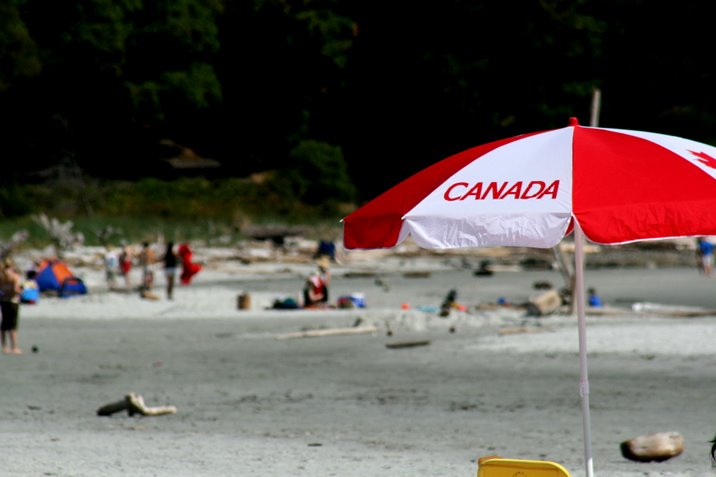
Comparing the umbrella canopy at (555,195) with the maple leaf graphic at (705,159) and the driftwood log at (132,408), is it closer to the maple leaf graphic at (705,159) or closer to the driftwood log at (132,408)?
the maple leaf graphic at (705,159)

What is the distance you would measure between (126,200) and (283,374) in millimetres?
43612

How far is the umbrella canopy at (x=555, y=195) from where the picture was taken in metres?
6.38

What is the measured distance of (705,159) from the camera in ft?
22.6

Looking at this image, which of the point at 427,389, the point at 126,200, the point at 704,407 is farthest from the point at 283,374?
the point at 126,200

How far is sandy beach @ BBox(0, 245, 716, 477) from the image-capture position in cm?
1160

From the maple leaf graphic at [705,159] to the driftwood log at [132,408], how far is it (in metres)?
8.81

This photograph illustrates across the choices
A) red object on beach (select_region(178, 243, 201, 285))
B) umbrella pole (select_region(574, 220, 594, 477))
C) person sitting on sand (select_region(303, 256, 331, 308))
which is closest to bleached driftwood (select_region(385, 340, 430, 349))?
person sitting on sand (select_region(303, 256, 331, 308))

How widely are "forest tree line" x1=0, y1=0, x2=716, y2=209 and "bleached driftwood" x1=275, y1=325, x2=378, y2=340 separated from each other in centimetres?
3991

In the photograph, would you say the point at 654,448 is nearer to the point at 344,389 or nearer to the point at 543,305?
the point at 344,389

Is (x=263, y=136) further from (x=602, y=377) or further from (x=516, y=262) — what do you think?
(x=602, y=377)

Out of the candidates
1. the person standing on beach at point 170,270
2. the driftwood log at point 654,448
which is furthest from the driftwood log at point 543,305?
the driftwood log at point 654,448

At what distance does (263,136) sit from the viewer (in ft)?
228

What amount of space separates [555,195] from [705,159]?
34.8 inches

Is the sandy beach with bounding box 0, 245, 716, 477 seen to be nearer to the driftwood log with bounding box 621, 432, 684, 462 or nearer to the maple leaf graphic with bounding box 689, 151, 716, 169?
the driftwood log with bounding box 621, 432, 684, 462
